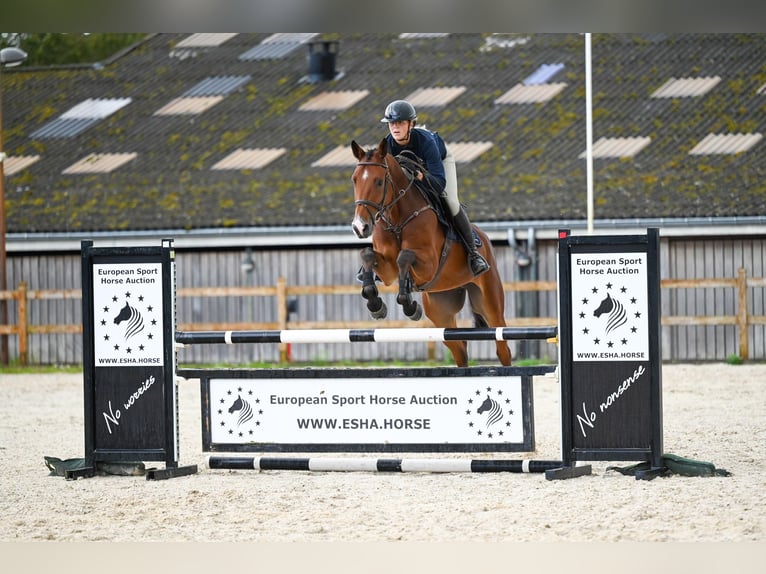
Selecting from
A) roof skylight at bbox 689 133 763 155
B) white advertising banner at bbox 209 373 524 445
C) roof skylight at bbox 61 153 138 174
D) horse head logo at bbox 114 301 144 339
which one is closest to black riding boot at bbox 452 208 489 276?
white advertising banner at bbox 209 373 524 445

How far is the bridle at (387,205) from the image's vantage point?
8.30m

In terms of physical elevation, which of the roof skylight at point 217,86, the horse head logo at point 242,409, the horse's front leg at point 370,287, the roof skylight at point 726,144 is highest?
the roof skylight at point 217,86

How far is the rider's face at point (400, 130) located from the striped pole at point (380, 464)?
7.65 ft

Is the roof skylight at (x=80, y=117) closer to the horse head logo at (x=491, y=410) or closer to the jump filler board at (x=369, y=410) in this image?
the jump filler board at (x=369, y=410)

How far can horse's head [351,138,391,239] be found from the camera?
8.18m

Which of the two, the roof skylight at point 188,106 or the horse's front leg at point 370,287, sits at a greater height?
the roof skylight at point 188,106

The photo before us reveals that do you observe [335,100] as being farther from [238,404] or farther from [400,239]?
[238,404]

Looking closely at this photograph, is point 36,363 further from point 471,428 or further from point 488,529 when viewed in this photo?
point 488,529

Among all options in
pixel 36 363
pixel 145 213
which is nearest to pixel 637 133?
pixel 145 213

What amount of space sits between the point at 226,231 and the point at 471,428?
12.9 metres

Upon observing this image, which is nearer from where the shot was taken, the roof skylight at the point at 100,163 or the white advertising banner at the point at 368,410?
the white advertising banner at the point at 368,410

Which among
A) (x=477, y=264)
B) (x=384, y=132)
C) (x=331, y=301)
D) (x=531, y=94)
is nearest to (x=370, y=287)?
(x=477, y=264)

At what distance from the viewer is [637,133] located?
69.8 ft

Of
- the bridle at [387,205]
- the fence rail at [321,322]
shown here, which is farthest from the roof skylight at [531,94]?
the bridle at [387,205]
